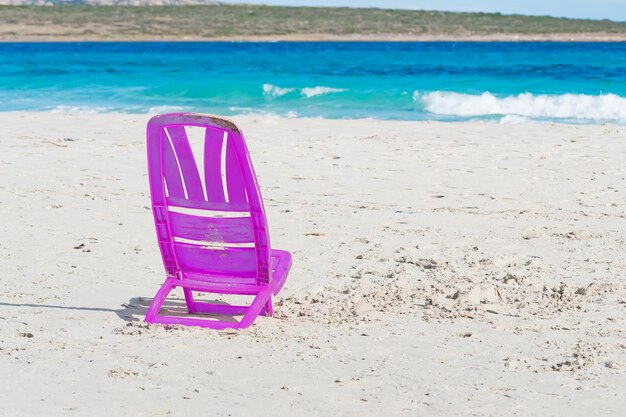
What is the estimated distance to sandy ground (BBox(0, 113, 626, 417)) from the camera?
3408mm

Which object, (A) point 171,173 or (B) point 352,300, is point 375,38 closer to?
(B) point 352,300

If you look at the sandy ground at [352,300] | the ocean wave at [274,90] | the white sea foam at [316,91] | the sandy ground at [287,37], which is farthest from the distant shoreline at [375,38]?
the sandy ground at [352,300]

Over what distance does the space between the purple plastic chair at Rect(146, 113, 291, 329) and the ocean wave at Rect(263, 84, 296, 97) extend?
679 inches

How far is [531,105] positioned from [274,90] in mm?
5993

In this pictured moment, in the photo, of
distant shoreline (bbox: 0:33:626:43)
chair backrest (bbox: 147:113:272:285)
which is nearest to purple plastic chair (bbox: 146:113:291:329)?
chair backrest (bbox: 147:113:272:285)

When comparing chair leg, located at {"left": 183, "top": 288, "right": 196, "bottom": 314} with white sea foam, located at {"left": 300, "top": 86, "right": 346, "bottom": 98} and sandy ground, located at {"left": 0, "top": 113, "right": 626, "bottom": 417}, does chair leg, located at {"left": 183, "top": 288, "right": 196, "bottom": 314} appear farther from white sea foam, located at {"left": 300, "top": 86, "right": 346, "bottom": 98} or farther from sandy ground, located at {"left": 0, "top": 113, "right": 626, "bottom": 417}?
white sea foam, located at {"left": 300, "top": 86, "right": 346, "bottom": 98}

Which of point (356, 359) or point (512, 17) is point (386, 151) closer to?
point (356, 359)

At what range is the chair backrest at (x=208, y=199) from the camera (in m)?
4.06

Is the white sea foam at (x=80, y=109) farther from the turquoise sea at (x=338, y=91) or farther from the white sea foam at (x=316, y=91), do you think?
the white sea foam at (x=316, y=91)

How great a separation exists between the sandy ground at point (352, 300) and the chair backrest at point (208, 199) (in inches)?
13.2

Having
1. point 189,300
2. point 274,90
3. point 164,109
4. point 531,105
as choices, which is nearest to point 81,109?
point 164,109

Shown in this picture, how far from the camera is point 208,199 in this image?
420 cm

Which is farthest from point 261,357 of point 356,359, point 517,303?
point 517,303

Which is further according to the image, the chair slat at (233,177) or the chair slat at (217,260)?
the chair slat at (217,260)
